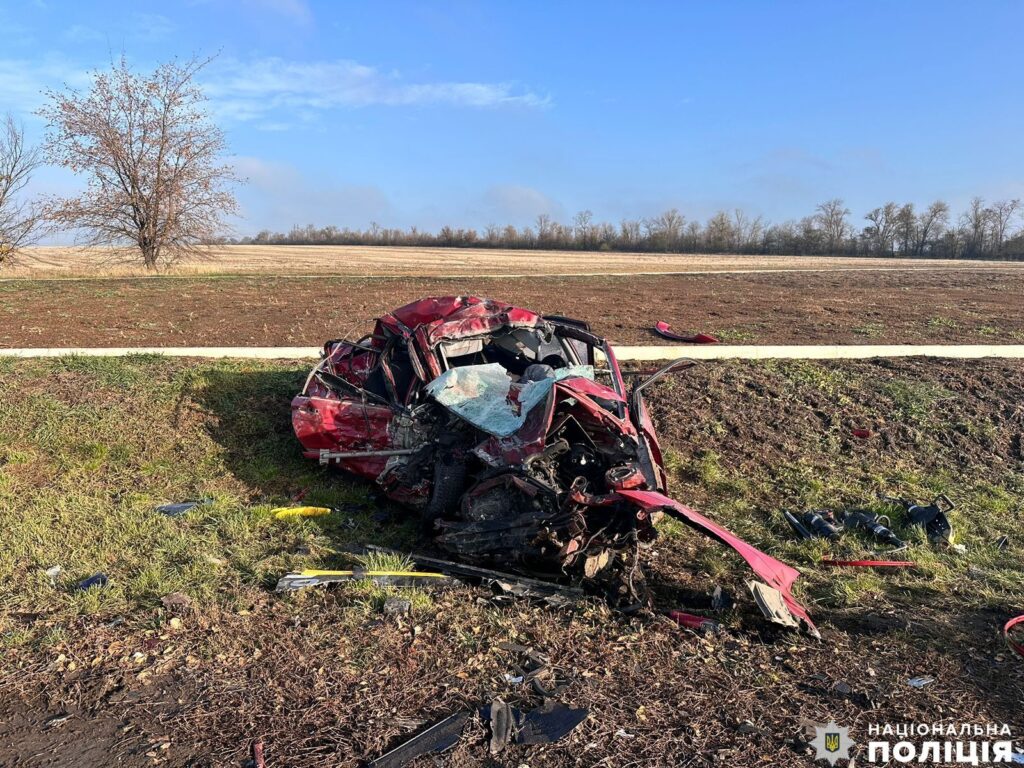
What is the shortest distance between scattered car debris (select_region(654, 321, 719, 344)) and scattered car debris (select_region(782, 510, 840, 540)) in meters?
6.15

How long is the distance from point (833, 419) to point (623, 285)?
1395 centimetres

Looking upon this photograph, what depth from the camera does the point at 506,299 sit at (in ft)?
56.2

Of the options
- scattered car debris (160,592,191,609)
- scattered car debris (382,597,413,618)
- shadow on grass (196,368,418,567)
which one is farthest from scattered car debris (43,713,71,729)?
shadow on grass (196,368,418,567)

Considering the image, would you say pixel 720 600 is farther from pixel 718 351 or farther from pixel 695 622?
pixel 718 351

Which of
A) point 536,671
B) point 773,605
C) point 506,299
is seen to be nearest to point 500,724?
point 536,671

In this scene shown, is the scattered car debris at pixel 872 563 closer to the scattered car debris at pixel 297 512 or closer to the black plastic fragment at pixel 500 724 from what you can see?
the black plastic fragment at pixel 500 724

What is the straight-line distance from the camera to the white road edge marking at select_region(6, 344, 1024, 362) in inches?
376

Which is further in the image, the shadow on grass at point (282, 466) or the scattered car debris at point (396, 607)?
the shadow on grass at point (282, 466)

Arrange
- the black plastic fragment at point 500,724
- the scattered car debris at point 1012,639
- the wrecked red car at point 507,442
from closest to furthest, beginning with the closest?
the black plastic fragment at point 500,724 < the scattered car debris at point 1012,639 < the wrecked red car at point 507,442

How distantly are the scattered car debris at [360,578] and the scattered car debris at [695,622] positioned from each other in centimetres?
156

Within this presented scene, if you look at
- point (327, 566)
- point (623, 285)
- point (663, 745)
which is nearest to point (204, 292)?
point (623, 285)

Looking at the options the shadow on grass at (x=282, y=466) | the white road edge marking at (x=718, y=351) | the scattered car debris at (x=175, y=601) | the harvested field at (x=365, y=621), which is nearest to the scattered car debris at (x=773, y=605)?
the harvested field at (x=365, y=621)

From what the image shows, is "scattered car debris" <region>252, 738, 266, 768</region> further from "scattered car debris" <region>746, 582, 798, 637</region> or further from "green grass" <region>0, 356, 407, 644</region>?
"scattered car debris" <region>746, 582, 798, 637</region>

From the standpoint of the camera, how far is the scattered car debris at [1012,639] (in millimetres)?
3801
